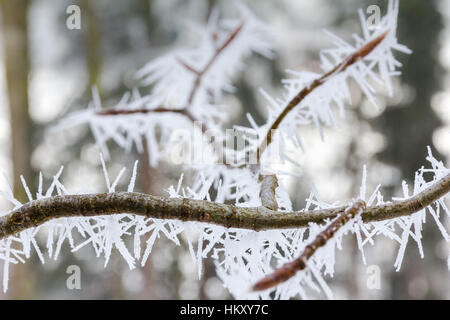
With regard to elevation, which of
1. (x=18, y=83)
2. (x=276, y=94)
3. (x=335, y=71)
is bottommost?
(x=335, y=71)

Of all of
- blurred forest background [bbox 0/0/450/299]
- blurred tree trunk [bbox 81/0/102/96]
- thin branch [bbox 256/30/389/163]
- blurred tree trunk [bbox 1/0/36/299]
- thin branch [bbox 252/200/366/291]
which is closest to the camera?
thin branch [bbox 252/200/366/291]

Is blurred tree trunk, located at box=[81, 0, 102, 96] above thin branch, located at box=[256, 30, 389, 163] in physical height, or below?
above

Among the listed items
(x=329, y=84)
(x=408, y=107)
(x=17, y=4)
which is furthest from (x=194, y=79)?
(x=408, y=107)

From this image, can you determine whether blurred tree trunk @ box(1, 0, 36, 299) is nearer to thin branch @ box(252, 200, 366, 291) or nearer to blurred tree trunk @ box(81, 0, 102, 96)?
blurred tree trunk @ box(81, 0, 102, 96)

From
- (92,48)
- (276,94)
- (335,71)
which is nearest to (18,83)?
(92,48)

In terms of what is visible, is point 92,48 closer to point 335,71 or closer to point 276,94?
point 276,94

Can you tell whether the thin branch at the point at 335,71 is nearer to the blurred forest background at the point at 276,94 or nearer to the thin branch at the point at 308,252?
the thin branch at the point at 308,252

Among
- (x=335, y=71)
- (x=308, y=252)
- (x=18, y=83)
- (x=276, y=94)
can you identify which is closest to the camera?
(x=308, y=252)

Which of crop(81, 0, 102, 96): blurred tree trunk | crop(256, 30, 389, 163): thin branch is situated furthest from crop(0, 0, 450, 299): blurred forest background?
crop(256, 30, 389, 163): thin branch
